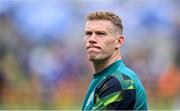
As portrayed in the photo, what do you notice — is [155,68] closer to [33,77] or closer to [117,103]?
[33,77]

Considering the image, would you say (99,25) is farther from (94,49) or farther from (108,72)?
(108,72)

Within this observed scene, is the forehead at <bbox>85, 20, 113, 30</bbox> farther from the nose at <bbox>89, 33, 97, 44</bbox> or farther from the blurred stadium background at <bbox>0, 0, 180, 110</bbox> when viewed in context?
the blurred stadium background at <bbox>0, 0, 180, 110</bbox>

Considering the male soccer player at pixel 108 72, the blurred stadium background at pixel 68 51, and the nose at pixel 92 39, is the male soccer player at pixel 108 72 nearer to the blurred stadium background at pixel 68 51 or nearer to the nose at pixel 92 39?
the nose at pixel 92 39

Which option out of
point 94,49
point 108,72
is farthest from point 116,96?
point 94,49

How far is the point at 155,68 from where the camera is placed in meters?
11.8

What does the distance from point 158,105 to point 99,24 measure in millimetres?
8220

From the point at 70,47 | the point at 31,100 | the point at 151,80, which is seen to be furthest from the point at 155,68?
the point at 31,100

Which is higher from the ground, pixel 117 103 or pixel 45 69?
pixel 117 103

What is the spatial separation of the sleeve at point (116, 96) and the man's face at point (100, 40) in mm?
230

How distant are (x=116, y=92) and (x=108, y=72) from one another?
24 cm

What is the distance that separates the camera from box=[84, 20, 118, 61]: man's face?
375cm

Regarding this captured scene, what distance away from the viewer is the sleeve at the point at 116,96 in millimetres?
3523

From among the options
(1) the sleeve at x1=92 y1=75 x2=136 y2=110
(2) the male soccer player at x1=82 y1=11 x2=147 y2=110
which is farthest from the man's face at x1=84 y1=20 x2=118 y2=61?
(1) the sleeve at x1=92 y1=75 x2=136 y2=110

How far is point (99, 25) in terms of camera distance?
12.4 ft
